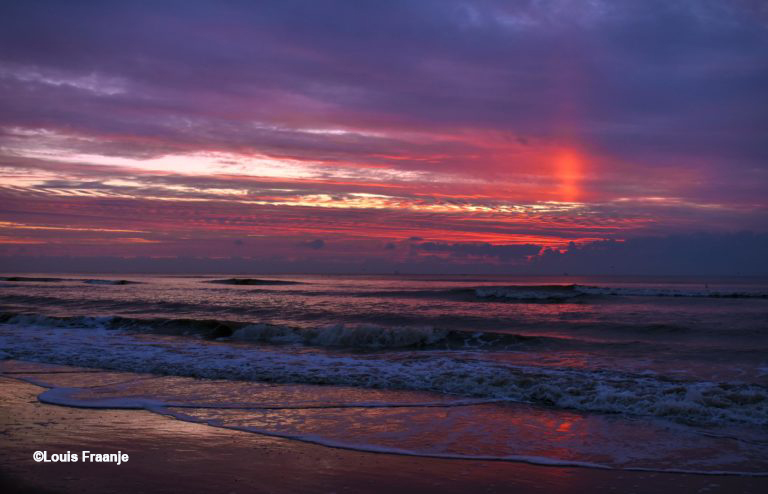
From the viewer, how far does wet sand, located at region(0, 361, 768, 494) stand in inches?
225

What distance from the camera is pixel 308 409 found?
30.9 feet

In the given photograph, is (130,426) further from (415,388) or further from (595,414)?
(595,414)

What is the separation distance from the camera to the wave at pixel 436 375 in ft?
32.2

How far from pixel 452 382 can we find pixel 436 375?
0.77 m

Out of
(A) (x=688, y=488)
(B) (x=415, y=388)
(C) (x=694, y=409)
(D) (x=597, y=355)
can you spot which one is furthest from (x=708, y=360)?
(A) (x=688, y=488)

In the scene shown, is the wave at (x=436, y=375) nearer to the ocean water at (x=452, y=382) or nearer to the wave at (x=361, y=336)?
the ocean water at (x=452, y=382)

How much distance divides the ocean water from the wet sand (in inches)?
16.4

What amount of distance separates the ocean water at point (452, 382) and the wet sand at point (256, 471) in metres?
0.42

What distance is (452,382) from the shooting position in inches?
465

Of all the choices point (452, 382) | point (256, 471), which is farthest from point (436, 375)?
point (256, 471)

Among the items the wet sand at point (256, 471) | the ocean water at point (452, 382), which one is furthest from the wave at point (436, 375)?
the wet sand at point (256, 471)

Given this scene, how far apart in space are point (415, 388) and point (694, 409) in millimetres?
5093

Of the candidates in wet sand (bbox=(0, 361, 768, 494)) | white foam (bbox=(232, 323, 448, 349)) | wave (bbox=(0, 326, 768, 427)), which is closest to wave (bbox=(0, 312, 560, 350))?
white foam (bbox=(232, 323, 448, 349))

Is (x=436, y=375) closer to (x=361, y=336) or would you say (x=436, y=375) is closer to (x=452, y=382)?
(x=452, y=382)
